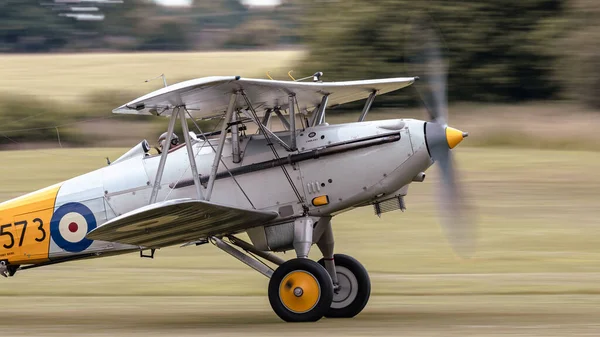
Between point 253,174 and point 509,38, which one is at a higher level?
point 509,38

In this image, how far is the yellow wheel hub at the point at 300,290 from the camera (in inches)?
419

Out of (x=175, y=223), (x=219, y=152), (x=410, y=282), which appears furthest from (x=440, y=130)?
(x=410, y=282)

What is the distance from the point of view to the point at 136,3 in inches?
2734

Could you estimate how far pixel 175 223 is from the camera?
34.5 ft

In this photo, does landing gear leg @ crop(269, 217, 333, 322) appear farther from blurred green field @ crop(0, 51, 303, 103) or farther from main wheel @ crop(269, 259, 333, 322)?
blurred green field @ crop(0, 51, 303, 103)

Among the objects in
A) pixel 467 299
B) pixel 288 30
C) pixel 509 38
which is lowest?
pixel 467 299

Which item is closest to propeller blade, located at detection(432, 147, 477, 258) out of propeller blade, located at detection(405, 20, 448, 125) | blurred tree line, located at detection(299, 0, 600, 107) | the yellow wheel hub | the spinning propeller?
the spinning propeller

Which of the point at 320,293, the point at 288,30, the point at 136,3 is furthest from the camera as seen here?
the point at 136,3

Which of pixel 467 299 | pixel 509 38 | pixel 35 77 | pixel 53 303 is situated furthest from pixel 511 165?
pixel 35 77

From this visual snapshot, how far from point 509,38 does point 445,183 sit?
86.3 feet

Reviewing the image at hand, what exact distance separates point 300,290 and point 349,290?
148 centimetres

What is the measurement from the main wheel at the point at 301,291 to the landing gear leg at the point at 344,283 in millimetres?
1067

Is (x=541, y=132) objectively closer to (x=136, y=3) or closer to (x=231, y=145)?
(x=231, y=145)

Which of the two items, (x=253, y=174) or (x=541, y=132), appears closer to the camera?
(x=253, y=174)
